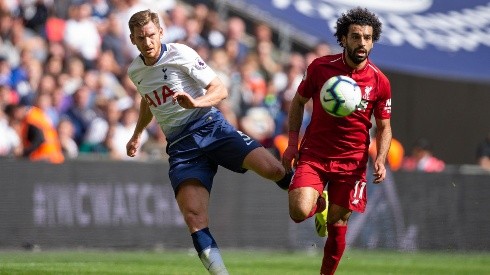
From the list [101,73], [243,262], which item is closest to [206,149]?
[243,262]

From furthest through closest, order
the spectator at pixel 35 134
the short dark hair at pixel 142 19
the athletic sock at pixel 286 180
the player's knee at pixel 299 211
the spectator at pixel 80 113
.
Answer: the spectator at pixel 80 113 → the spectator at pixel 35 134 → the athletic sock at pixel 286 180 → the player's knee at pixel 299 211 → the short dark hair at pixel 142 19

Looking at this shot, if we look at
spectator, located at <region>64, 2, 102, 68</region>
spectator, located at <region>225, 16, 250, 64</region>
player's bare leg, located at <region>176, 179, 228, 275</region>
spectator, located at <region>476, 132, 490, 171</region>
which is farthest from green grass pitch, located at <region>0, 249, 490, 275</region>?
spectator, located at <region>225, 16, 250, 64</region>

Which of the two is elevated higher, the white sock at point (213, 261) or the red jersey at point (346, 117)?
the red jersey at point (346, 117)

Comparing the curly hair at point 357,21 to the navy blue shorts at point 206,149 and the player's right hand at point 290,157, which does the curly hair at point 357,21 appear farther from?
the navy blue shorts at point 206,149

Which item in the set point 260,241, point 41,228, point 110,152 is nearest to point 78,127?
point 110,152

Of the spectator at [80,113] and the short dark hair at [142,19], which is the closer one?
the short dark hair at [142,19]

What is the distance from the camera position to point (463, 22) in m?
21.6

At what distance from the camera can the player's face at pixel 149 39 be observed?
10.8 meters

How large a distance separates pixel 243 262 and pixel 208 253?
531cm

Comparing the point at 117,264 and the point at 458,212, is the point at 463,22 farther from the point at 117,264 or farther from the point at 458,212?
the point at 117,264

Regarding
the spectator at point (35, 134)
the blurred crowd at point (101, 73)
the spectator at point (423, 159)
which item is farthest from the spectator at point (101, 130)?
the spectator at point (423, 159)

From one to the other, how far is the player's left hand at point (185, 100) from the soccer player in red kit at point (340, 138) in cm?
140

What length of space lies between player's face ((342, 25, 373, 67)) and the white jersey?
1266 mm

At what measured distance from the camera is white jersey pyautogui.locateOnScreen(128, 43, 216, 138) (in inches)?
434
